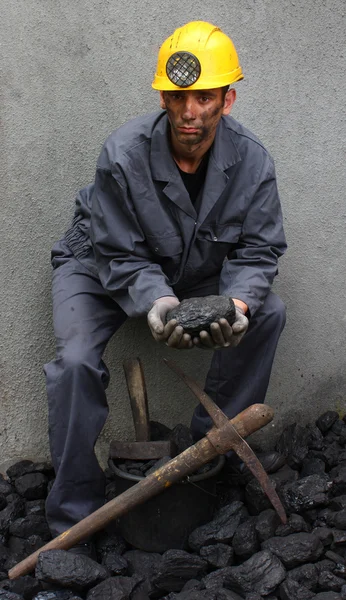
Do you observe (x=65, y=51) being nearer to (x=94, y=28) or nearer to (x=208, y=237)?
(x=94, y=28)

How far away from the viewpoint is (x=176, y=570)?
9.32 feet

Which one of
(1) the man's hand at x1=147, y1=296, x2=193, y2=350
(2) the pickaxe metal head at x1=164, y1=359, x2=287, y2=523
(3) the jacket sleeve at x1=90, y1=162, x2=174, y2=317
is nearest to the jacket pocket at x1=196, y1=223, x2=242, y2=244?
Result: (3) the jacket sleeve at x1=90, y1=162, x2=174, y2=317

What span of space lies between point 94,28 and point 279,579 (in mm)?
2217

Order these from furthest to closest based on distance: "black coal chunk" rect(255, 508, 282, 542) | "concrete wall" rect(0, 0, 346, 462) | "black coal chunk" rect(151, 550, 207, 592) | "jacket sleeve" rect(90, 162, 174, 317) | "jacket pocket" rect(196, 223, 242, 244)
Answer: "concrete wall" rect(0, 0, 346, 462), "jacket pocket" rect(196, 223, 242, 244), "jacket sleeve" rect(90, 162, 174, 317), "black coal chunk" rect(255, 508, 282, 542), "black coal chunk" rect(151, 550, 207, 592)

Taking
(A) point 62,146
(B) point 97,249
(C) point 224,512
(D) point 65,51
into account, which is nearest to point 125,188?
(B) point 97,249

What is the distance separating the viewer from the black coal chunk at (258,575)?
8.86 ft

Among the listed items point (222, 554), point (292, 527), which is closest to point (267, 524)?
point (292, 527)

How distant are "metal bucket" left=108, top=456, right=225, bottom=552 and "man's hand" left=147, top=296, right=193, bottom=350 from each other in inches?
21.1

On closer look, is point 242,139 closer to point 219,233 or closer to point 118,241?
point 219,233

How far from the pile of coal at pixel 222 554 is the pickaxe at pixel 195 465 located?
10cm

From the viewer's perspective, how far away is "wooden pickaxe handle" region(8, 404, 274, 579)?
2762mm

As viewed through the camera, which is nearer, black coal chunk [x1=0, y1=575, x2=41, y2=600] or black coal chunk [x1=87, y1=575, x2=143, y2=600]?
black coal chunk [x1=87, y1=575, x2=143, y2=600]

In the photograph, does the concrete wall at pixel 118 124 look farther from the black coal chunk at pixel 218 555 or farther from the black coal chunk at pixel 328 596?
the black coal chunk at pixel 328 596

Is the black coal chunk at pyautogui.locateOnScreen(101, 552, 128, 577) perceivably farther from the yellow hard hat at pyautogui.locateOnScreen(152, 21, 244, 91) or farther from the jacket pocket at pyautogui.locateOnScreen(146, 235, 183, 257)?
the yellow hard hat at pyautogui.locateOnScreen(152, 21, 244, 91)
